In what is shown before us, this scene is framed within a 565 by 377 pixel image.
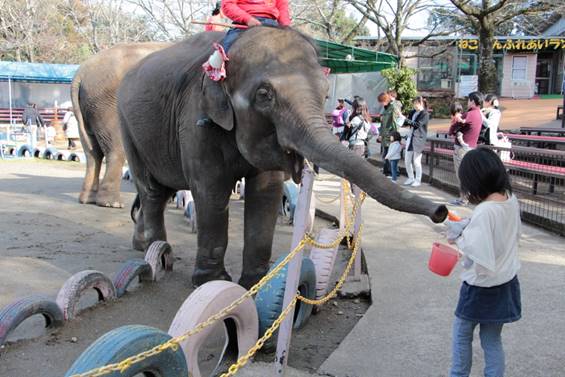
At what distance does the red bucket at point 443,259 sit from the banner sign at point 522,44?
32.8 m

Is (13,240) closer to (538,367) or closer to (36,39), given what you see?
(538,367)

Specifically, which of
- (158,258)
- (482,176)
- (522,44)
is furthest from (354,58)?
(522,44)

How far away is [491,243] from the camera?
3.03 m

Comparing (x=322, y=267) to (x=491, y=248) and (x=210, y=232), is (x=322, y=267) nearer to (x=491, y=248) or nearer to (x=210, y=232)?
(x=210, y=232)

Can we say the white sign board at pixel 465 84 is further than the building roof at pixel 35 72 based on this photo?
Yes

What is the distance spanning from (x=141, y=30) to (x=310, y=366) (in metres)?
37.0

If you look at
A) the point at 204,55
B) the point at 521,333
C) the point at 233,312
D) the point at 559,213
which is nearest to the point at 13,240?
the point at 204,55

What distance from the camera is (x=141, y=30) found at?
124ft

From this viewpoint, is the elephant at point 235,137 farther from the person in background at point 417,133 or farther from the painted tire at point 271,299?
the person in background at point 417,133

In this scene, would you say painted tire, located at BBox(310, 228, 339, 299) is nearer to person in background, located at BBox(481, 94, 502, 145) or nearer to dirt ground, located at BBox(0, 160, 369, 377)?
dirt ground, located at BBox(0, 160, 369, 377)

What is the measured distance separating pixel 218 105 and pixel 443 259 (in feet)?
6.65

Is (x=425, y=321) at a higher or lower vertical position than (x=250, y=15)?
lower

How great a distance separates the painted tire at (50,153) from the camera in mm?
18175

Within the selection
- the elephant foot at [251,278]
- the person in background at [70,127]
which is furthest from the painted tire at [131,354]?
the person in background at [70,127]
